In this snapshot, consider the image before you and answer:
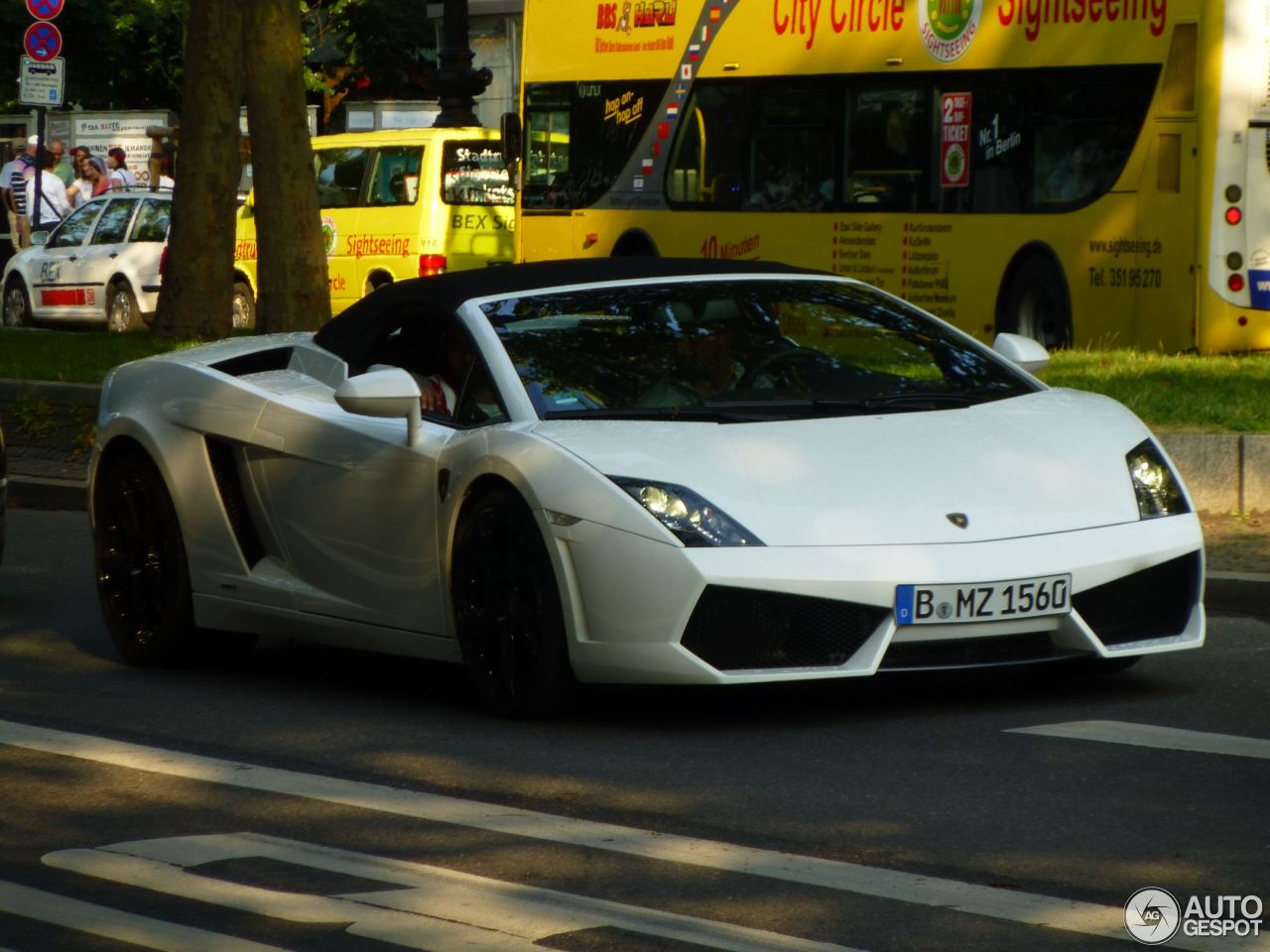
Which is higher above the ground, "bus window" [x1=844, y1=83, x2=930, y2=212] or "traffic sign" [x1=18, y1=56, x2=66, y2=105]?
"traffic sign" [x1=18, y1=56, x2=66, y2=105]

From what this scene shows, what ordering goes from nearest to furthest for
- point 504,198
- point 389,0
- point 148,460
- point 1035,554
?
point 1035,554
point 148,460
point 504,198
point 389,0

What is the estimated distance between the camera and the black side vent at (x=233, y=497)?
8.27m

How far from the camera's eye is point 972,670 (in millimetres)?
6848

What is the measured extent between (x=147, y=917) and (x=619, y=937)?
0.93 metres

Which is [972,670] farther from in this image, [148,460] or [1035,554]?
[148,460]

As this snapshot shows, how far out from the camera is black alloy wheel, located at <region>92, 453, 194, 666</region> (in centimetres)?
854

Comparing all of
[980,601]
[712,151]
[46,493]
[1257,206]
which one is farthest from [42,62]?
[980,601]

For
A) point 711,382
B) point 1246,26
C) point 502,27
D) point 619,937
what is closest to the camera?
point 619,937

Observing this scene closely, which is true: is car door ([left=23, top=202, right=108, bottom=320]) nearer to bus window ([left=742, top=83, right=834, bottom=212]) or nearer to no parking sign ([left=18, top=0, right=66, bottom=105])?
no parking sign ([left=18, top=0, right=66, bottom=105])

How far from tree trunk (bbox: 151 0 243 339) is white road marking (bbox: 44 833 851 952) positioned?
1309 cm

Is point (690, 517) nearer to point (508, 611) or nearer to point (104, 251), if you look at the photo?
point (508, 611)

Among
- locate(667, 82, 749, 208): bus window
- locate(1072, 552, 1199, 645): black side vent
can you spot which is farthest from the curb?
locate(667, 82, 749, 208): bus window

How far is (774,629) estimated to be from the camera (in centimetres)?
666

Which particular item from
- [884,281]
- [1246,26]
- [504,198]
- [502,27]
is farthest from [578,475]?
[502,27]
